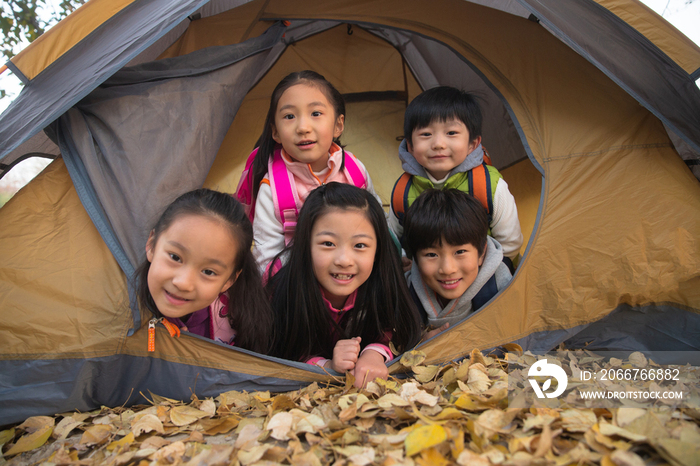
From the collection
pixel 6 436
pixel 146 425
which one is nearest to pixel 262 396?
pixel 146 425

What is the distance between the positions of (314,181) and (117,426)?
126cm

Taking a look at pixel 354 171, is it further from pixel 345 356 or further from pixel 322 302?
pixel 345 356

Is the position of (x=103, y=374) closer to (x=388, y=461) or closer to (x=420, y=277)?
(x=388, y=461)

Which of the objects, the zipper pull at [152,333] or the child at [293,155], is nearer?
the zipper pull at [152,333]

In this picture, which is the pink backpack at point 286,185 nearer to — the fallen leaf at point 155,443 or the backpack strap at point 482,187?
the backpack strap at point 482,187

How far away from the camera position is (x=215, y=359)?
5.48 ft

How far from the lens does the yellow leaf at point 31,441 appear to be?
4.58 feet

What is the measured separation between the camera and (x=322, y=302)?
5.99 feet

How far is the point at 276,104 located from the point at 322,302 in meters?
0.96

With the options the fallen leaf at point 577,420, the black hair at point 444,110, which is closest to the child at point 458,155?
the black hair at point 444,110

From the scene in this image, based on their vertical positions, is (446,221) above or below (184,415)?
above

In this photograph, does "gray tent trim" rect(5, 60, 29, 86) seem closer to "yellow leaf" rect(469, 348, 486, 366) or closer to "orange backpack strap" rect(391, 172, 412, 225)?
"orange backpack strap" rect(391, 172, 412, 225)

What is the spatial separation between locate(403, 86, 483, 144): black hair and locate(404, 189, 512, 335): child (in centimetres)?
→ 36

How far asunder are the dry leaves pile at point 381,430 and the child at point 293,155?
31.5 inches
